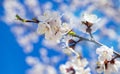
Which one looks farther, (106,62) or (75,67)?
(75,67)

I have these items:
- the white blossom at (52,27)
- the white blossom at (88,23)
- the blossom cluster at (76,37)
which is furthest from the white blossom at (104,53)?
the white blossom at (52,27)

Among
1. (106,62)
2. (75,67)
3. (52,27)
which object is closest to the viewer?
(52,27)

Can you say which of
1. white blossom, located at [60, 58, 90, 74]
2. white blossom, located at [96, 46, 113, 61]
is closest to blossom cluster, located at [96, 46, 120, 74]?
white blossom, located at [96, 46, 113, 61]

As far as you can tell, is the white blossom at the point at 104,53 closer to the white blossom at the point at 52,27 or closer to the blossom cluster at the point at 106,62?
the blossom cluster at the point at 106,62

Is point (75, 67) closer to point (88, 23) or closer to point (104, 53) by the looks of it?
point (104, 53)

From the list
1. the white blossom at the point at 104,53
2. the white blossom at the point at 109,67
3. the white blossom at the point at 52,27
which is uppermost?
the white blossom at the point at 52,27

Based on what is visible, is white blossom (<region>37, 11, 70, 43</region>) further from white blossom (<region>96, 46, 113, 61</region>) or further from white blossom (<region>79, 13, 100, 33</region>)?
white blossom (<region>96, 46, 113, 61</region>)

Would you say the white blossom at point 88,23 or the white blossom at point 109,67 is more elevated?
the white blossom at point 88,23

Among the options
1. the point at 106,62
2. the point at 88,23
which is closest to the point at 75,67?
the point at 106,62

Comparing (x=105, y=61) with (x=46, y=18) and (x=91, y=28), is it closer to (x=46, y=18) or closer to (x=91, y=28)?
(x=91, y=28)

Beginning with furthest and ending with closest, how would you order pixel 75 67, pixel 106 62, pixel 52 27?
pixel 75 67 < pixel 106 62 < pixel 52 27

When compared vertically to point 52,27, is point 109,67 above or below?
below
